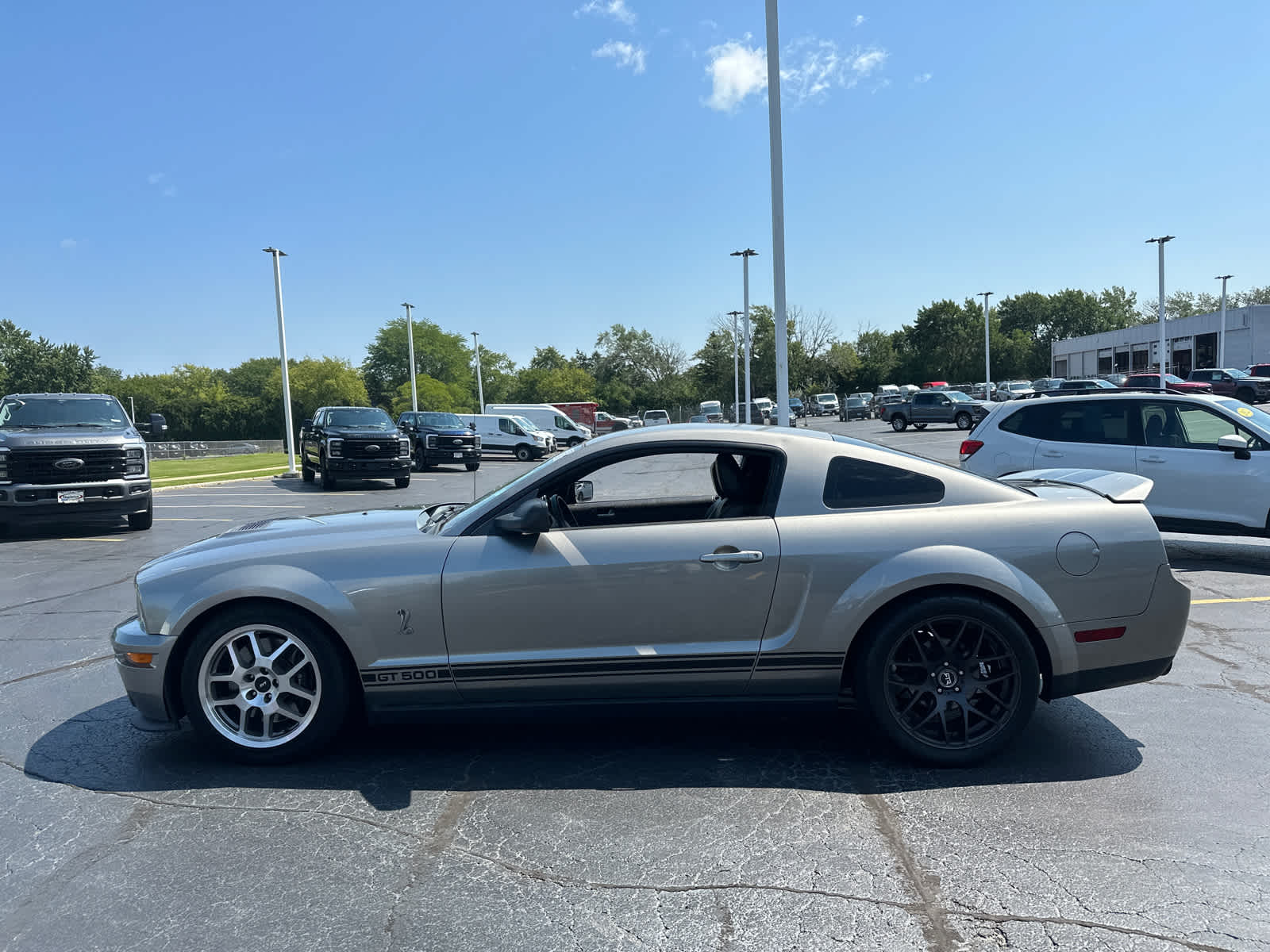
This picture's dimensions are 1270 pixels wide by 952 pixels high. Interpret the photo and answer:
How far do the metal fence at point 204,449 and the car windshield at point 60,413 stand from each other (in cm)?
3310

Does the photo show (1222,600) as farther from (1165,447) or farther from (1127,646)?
(1127,646)

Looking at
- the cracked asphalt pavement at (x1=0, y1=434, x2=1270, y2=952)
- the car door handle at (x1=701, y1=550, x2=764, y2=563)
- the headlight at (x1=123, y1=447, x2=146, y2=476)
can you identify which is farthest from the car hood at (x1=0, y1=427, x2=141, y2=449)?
the car door handle at (x1=701, y1=550, x2=764, y2=563)

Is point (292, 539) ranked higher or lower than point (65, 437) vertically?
lower

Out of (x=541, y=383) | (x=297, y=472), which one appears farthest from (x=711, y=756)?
(x=541, y=383)

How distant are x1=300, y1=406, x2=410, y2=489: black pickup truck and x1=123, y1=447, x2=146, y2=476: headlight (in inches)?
279

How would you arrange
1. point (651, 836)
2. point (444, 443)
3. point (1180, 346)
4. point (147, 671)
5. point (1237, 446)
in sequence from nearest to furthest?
1. point (651, 836)
2. point (147, 671)
3. point (1237, 446)
4. point (444, 443)
5. point (1180, 346)

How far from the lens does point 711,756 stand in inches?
157

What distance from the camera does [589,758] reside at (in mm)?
3975

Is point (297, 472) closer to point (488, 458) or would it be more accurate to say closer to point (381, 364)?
point (488, 458)

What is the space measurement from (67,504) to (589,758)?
Answer: 36.6 feet

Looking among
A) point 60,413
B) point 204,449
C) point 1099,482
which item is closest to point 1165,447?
point 1099,482

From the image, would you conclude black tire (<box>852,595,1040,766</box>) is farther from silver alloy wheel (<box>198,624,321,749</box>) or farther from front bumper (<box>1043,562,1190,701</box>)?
silver alloy wheel (<box>198,624,321,749</box>)

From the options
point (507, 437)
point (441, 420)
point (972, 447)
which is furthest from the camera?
point (507, 437)

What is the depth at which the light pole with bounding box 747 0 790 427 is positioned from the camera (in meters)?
14.4
